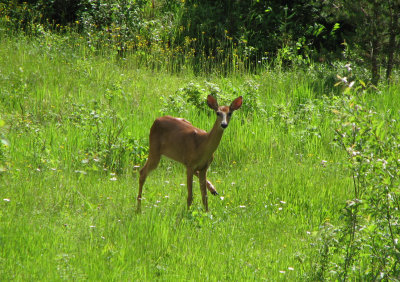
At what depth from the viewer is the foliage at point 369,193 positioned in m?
4.18

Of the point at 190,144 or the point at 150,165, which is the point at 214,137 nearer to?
the point at 190,144

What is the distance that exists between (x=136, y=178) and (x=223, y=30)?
7247mm

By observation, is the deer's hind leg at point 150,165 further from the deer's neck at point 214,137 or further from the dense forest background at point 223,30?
the dense forest background at point 223,30

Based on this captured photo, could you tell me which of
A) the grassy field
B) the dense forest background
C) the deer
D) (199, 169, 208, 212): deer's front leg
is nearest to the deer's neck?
the deer

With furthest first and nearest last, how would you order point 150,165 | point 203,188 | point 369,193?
point 150,165, point 203,188, point 369,193

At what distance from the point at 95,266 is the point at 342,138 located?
222 cm

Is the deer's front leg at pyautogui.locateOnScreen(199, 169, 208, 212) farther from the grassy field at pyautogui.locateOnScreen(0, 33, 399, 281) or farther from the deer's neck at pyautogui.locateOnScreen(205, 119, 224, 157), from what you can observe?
the deer's neck at pyautogui.locateOnScreen(205, 119, 224, 157)

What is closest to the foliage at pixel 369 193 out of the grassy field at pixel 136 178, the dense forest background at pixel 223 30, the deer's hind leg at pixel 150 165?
the grassy field at pixel 136 178

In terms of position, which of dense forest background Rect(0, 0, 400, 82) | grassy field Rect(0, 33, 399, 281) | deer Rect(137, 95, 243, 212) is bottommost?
grassy field Rect(0, 33, 399, 281)

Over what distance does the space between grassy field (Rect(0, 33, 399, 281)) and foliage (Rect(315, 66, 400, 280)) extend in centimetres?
55

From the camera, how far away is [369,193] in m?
4.46

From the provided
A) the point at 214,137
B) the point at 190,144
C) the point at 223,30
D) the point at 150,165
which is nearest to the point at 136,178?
the point at 150,165

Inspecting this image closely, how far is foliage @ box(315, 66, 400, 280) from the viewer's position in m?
4.18

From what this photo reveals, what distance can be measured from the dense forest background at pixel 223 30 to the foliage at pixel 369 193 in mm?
7523
